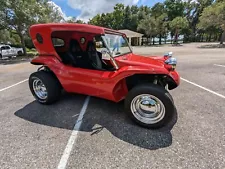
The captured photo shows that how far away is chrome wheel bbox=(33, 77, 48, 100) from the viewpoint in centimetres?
418

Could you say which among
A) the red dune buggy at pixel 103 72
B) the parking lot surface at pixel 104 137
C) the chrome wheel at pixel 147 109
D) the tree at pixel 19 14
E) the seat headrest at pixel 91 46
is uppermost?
the tree at pixel 19 14

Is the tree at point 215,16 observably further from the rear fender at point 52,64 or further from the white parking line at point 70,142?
the white parking line at point 70,142

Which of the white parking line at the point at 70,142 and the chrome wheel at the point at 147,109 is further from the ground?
the chrome wheel at the point at 147,109

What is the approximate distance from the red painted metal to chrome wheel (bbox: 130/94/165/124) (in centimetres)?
45

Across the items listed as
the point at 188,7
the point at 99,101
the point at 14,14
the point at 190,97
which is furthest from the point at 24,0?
the point at 188,7

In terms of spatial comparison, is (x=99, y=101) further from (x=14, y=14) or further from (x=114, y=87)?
(x=14, y=14)

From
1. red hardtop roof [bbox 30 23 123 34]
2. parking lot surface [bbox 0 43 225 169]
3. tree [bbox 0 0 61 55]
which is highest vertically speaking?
tree [bbox 0 0 61 55]

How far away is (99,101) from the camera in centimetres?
424

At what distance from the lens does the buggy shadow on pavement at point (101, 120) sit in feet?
8.80

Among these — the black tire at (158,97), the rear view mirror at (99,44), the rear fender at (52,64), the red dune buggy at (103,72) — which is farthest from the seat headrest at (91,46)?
the black tire at (158,97)

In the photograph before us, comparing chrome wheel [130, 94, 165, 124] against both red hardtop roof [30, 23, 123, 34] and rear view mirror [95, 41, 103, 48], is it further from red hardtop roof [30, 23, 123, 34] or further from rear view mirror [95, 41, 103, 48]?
red hardtop roof [30, 23, 123, 34]

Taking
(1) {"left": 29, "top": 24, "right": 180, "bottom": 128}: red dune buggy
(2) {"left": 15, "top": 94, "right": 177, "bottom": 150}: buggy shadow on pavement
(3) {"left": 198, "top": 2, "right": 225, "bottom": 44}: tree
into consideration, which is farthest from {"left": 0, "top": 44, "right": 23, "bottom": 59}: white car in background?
(3) {"left": 198, "top": 2, "right": 225, "bottom": 44}: tree

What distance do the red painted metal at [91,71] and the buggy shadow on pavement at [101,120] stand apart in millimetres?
430

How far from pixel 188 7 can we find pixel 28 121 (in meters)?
61.2
